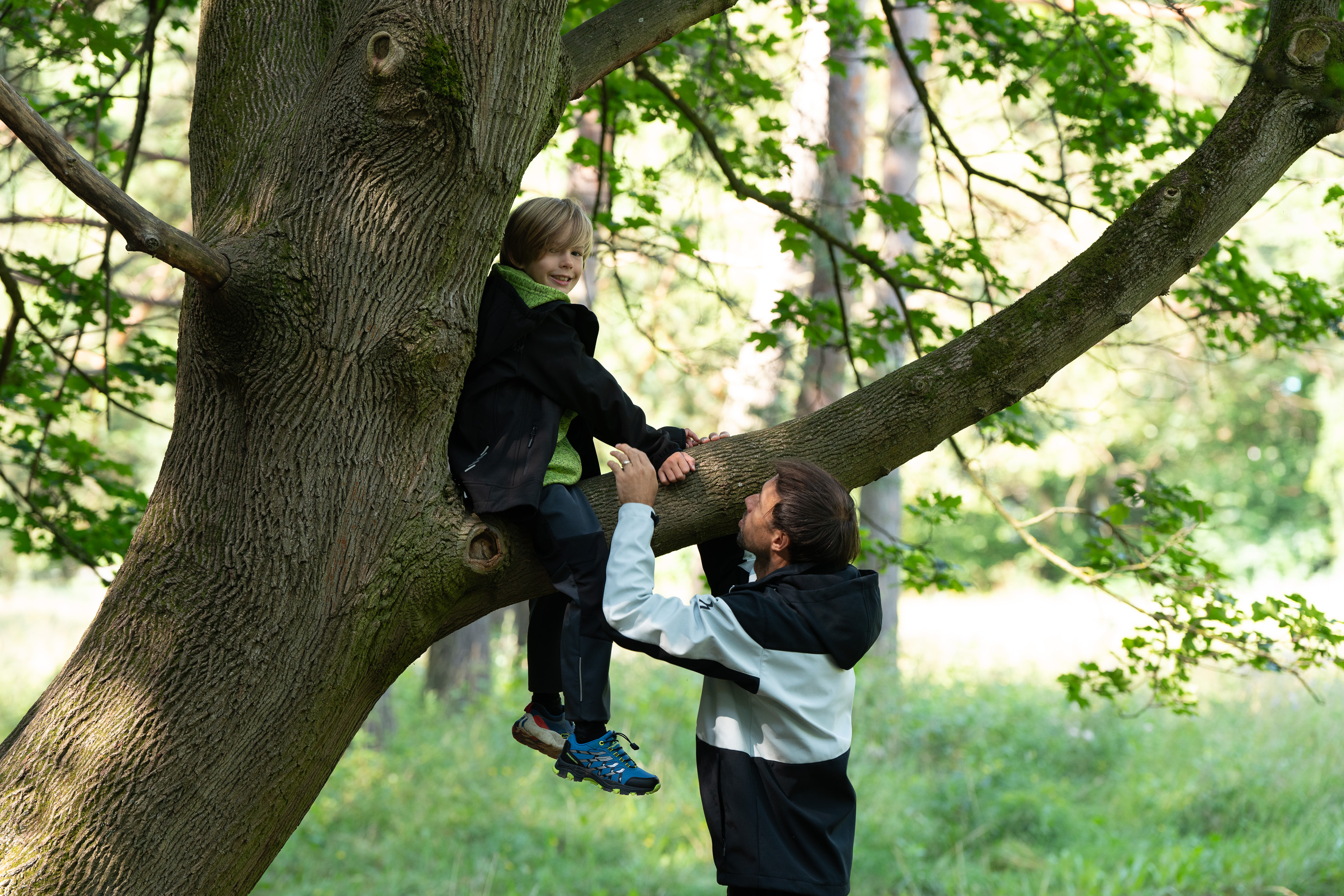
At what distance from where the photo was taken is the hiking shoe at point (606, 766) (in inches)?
95.2

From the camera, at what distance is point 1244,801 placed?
24.8ft

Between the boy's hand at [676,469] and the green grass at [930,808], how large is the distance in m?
4.45

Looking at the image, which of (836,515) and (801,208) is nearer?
(836,515)

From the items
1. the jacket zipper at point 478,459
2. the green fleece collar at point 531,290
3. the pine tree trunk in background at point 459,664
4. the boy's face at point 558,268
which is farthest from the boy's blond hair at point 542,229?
the pine tree trunk in background at point 459,664

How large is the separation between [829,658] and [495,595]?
78 cm

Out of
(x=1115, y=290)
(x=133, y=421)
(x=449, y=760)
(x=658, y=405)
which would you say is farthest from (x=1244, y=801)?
(x=133, y=421)

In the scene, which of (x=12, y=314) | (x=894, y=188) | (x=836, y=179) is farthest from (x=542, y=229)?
(x=894, y=188)

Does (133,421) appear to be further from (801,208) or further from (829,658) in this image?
(829,658)

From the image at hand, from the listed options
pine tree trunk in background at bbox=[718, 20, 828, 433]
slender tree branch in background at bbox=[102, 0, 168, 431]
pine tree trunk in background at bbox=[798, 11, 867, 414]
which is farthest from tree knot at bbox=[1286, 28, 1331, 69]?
pine tree trunk in background at bbox=[718, 20, 828, 433]

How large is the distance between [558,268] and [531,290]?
21 centimetres

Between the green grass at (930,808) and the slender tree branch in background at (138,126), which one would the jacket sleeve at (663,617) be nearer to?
the slender tree branch in background at (138,126)

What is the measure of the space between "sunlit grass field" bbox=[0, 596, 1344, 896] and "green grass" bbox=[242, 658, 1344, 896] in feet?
0.06

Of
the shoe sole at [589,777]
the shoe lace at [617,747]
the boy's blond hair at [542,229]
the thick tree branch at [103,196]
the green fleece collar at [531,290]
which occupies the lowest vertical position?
the shoe sole at [589,777]

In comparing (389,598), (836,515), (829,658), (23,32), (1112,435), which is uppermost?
(1112,435)
